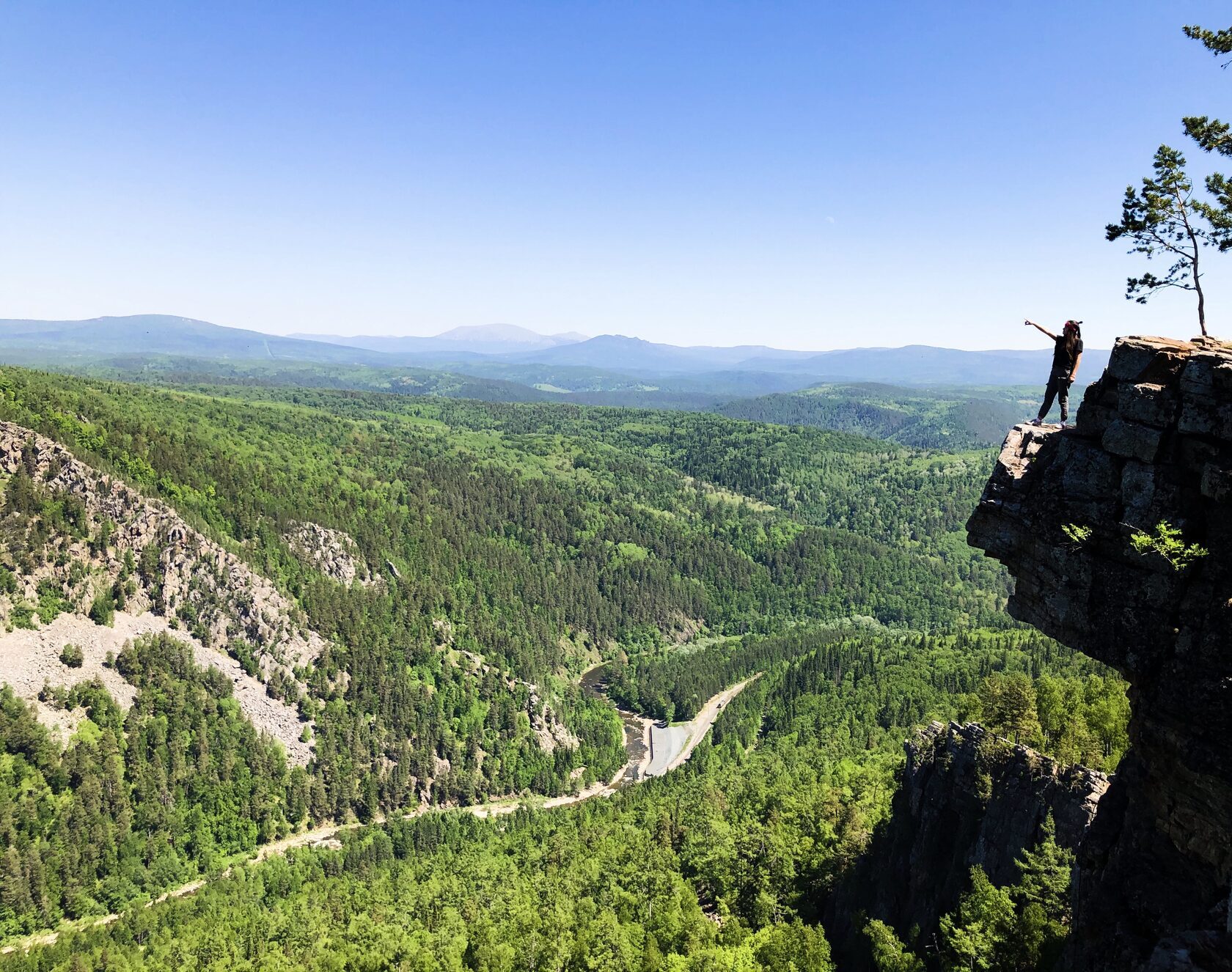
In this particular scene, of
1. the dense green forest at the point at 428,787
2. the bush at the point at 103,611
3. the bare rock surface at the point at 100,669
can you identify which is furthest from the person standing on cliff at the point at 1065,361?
the bush at the point at 103,611

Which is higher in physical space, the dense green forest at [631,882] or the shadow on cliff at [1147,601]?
the shadow on cliff at [1147,601]

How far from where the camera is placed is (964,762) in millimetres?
54281

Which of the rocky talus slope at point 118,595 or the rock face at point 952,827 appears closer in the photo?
the rock face at point 952,827

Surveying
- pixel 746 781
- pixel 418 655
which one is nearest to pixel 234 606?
pixel 418 655

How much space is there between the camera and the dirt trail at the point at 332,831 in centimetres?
10981

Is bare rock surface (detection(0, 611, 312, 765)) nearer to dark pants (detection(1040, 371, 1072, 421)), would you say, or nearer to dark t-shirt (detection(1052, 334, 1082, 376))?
dark pants (detection(1040, 371, 1072, 421))

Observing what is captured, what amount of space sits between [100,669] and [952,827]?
154 metres

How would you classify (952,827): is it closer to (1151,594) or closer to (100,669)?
(1151,594)

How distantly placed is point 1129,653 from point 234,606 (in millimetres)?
183046

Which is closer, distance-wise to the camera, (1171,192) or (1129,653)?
(1129,653)

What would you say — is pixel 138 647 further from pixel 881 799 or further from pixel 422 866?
pixel 881 799

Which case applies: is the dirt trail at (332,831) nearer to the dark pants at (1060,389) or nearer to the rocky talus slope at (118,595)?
the rocky talus slope at (118,595)

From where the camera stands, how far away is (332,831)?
144875 millimetres

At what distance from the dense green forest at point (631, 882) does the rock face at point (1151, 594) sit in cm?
1738
